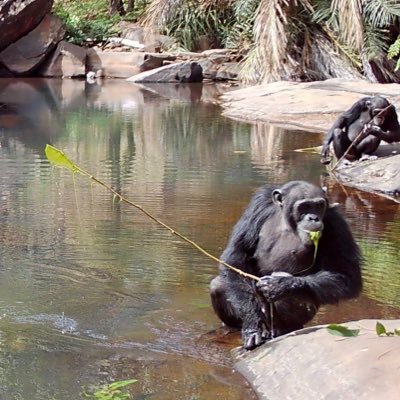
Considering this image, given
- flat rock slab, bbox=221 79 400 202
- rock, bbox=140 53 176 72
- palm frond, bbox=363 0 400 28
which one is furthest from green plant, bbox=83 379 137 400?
rock, bbox=140 53 176 72

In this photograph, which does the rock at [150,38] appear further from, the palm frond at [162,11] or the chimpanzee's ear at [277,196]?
the chimpanzee's ear at [277,196]

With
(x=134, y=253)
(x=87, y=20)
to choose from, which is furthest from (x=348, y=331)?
(x=87, y=20)

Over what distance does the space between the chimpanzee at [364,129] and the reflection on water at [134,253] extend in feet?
1.61

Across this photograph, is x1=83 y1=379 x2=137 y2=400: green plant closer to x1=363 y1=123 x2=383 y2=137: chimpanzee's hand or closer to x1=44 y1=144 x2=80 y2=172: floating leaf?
x1=44 y1=144 x2=80 y2=172: floating leaf

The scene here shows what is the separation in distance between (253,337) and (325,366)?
74 cm

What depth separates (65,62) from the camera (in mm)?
26609

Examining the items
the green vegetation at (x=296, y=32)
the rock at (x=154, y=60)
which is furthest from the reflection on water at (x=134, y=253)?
the rock at (x=154, y=60)

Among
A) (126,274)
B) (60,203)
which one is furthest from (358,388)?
(60,203)

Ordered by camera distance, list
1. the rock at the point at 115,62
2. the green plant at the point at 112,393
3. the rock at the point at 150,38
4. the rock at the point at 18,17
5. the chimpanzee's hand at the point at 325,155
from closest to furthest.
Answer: the green plant at the point at 112,393 → the chimpanzee's hand at the point at 325,155 → the rock at the point at 18,17 → the rock at the point at 115,62 → the rock at the point at 150,38

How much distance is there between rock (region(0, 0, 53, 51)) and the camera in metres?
25.2

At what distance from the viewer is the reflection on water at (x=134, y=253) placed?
4.75m

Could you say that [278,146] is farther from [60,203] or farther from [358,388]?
[358,388]

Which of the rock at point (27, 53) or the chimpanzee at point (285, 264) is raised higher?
the rock at point (27, 53)

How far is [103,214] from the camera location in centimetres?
838
